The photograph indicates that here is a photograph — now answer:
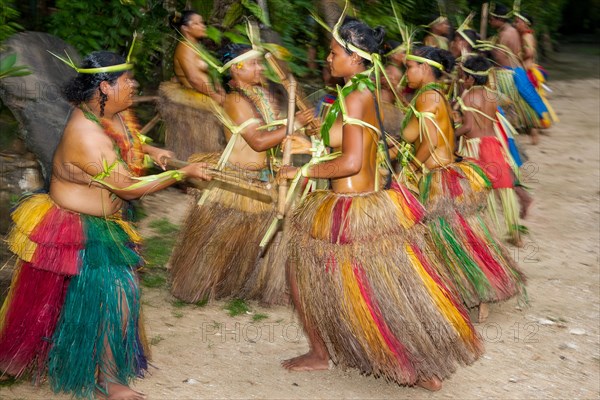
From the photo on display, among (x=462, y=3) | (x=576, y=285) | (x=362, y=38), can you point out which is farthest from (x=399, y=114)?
(x=462, y=3)

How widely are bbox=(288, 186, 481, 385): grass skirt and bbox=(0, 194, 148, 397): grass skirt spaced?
35.1 inches

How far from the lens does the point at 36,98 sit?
6.10 meters

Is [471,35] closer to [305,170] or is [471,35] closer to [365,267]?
[305,170]

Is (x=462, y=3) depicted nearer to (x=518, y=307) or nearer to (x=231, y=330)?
(x=518, y=307)

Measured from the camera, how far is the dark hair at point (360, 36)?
417cm

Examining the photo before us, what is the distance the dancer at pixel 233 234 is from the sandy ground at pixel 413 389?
0.13m

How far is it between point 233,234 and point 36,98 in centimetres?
193

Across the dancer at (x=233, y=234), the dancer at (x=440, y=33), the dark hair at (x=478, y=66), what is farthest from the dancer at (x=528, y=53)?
the dancer at (x=233, y=234)

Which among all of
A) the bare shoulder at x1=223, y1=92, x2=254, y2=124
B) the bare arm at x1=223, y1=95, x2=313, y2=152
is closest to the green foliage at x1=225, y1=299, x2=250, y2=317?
the bare arm at x1=223, y1=95, x2=313, y2=152

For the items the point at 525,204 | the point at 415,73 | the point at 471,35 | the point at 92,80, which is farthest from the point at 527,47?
the point at 92,80

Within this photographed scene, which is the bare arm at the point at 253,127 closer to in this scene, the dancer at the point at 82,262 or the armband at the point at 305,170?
the armband at the point at 305,170

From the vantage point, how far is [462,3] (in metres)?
11.3

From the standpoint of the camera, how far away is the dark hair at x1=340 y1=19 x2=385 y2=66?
4.17 metres

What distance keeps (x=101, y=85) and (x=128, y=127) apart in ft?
1.17
